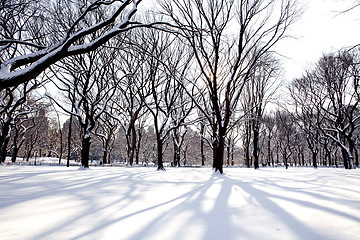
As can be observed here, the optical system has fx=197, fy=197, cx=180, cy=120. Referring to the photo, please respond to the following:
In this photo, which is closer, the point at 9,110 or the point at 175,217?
the point at 175,217

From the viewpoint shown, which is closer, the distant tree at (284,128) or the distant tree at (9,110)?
the distant tree at (9,110)

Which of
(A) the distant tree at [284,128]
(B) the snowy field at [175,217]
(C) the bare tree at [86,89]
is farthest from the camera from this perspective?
(A) the distant tree at [284,128]

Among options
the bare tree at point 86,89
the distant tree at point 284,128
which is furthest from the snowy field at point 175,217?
the distant tree at point 284,128

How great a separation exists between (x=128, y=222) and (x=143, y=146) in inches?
1890

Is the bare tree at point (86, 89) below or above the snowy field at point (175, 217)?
above

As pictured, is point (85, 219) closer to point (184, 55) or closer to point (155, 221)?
point (155, 221)

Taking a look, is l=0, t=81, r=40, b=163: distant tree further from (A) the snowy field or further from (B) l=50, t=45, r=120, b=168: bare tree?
(A) the snowy field

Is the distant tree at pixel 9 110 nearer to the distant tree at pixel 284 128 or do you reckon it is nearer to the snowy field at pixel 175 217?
the snowy field at pixel 175 217

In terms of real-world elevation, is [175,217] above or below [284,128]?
below

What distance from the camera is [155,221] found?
117 inches

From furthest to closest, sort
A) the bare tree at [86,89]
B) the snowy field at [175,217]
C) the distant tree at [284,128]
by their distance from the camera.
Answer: the distant tree at [284,128]
the bare tree at [86,89]
the snowy field at [175,217]

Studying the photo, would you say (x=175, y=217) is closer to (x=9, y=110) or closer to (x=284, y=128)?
(x=9, y=110)

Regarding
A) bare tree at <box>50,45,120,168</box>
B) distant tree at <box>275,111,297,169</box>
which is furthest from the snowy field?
distant tree at <box>275,111,297,169</box>

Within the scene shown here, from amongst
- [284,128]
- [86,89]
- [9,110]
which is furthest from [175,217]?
[284,128]
